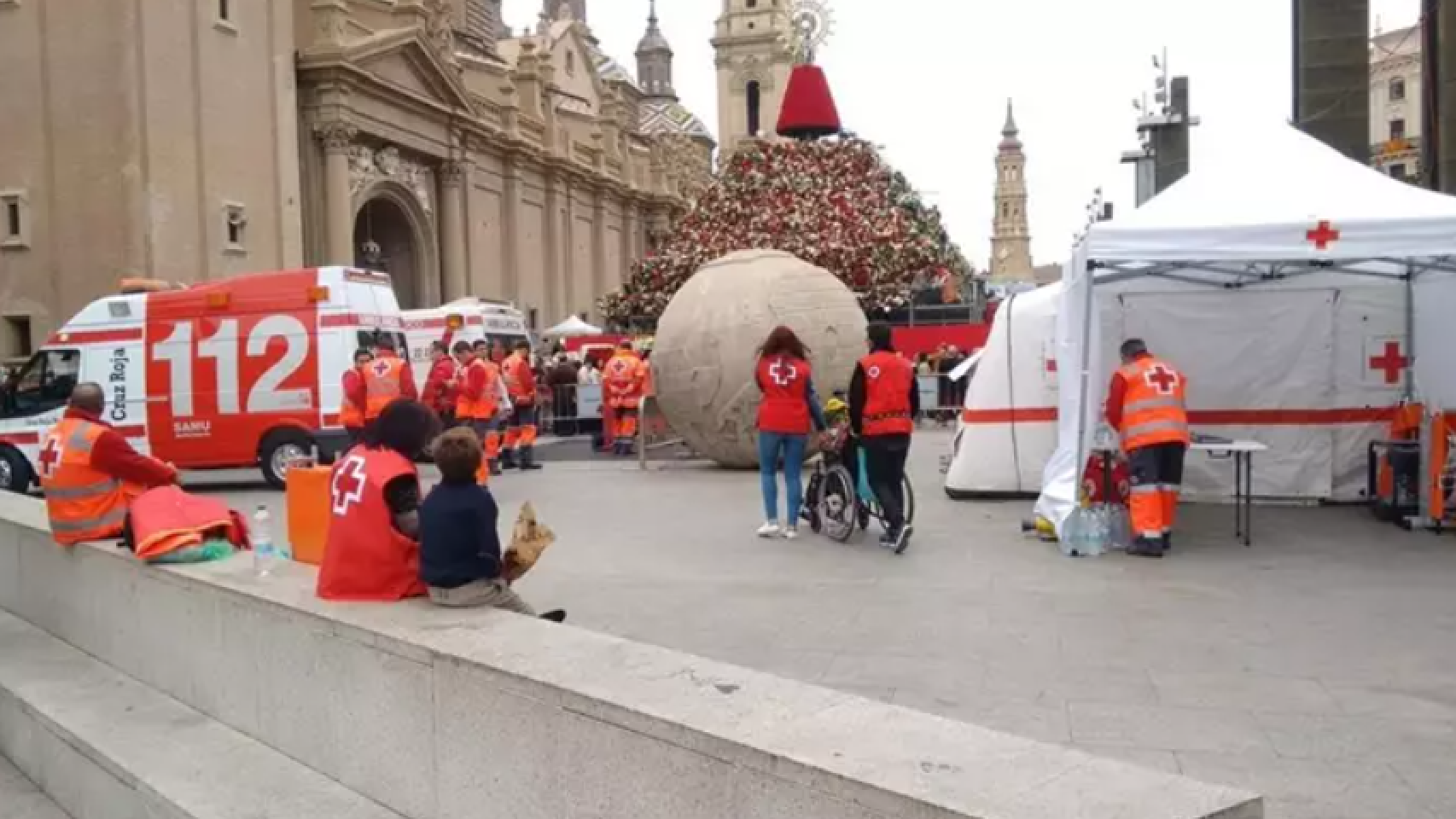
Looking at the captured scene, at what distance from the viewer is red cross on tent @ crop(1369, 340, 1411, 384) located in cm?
1219

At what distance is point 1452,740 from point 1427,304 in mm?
8041

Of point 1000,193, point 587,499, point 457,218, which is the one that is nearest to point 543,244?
point 457,218

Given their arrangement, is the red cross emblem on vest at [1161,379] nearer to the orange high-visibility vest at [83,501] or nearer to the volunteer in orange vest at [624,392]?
the orange high-visibility vest at [83,501]

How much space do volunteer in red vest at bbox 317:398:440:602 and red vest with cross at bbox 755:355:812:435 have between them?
5.76m

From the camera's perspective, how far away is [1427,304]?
1207 centimetres

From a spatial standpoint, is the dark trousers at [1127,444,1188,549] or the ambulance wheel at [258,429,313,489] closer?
the dark trousers at [1127,444,1188,549]

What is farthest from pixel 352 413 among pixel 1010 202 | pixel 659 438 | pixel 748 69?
pixel 1010 202

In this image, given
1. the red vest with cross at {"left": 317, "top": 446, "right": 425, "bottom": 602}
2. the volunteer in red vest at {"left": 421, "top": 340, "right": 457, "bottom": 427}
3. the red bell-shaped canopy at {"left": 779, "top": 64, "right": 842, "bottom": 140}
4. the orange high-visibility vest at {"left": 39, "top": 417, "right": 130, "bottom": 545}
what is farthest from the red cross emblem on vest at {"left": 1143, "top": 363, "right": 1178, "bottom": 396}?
the red bell-shaped canopy at {"left": 779, "top": 64, "right": 842, "bottom": 140}

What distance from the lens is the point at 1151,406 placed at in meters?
9.94

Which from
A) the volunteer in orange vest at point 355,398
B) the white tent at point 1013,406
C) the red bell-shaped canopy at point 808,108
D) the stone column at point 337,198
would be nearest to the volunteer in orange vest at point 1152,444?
the white tent at point 1013,406

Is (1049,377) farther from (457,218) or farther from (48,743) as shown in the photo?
(457,218)

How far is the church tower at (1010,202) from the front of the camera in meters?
155

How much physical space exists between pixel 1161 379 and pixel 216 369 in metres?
12.3

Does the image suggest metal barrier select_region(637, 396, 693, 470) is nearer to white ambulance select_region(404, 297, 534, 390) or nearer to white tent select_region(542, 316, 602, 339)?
white ambulance select_region(404, 297, 534, 390)
